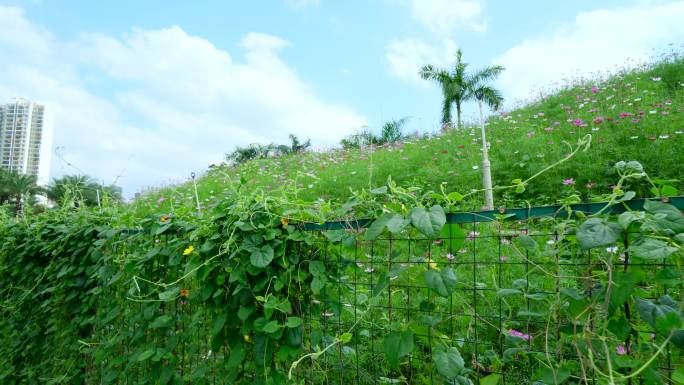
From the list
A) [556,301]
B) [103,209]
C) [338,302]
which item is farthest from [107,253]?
[556,301]

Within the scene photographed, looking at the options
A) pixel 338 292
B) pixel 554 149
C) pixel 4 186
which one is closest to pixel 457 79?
pixel 554 149

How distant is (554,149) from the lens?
16.4ft

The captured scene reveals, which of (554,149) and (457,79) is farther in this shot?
(457,79)

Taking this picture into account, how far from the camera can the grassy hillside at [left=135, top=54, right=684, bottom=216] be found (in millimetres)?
4258

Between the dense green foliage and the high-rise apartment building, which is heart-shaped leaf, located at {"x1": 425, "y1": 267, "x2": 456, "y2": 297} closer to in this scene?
the dense green foliage

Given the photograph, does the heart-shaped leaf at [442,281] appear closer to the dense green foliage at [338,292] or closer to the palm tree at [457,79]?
the dense green foliage at [338,292]

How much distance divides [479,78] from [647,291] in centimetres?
1533

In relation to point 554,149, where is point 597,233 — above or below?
below

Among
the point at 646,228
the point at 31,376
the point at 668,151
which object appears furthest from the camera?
the point at 668,151

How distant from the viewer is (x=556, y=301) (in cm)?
88

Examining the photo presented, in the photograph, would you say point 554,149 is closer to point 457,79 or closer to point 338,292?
point 338,292

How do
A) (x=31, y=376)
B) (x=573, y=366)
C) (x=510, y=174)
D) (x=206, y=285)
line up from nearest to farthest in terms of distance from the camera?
(x=573, y=366) → (x=206, y=285) → (x=31, y=376) → (x=510, y=174)

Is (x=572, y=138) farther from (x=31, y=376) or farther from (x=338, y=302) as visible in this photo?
(x=31, y=376)

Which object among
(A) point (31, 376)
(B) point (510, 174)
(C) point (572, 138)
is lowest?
(A) point (31, 376)
